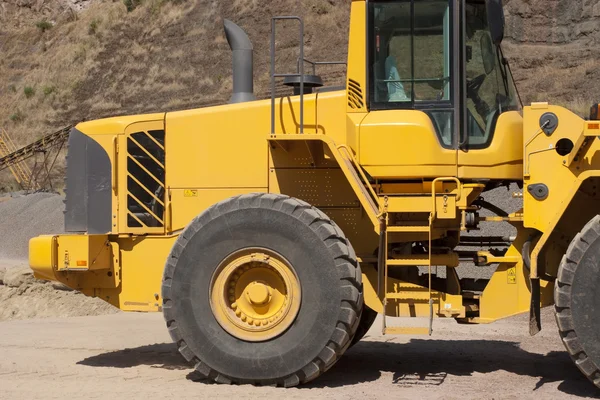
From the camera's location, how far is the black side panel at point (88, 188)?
9.04 meters

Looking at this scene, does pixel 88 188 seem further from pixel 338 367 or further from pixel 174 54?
pixel 174 54

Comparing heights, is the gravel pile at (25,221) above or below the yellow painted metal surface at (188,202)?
below

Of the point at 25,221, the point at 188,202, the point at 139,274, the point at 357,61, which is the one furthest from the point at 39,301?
the point at 25,221

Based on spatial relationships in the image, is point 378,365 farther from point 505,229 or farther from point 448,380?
point 505,229

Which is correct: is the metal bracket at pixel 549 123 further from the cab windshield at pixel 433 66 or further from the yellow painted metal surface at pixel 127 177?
the yellow painted metal surface at pixel 127 177

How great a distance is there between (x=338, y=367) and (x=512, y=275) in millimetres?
1960

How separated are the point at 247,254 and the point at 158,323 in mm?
4634

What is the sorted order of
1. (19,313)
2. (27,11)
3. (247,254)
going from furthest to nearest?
1. (27,11)
2. (19,313)
3. (247,254)

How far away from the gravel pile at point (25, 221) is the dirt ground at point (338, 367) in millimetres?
12365

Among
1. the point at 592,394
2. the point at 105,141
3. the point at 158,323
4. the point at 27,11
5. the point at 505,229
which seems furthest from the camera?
the point at 27,11

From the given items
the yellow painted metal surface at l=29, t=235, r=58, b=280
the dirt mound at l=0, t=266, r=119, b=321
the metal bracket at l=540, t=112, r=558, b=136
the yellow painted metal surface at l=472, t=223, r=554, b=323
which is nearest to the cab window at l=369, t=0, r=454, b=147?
the metal bracket at l=540, t=112, r=558, b=136

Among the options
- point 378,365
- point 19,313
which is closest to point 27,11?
point 19,313

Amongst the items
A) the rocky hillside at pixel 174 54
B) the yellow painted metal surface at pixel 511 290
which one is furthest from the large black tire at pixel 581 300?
the rocky hillside at pixel 174 54

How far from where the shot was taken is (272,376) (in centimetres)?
779
